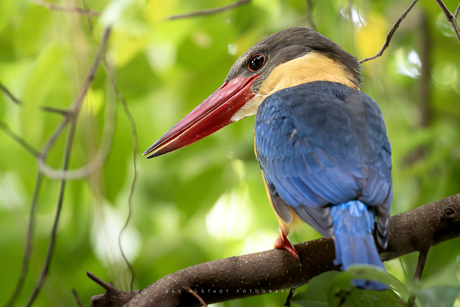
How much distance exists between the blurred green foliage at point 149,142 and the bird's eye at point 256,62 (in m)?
0.27

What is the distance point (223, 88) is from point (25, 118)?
80 centimetres

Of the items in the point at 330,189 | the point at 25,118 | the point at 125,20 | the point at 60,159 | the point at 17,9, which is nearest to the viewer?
the point at 330,189

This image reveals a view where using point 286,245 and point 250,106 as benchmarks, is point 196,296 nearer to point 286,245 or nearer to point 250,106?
point 286,245

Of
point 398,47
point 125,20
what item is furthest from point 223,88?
point 398,47

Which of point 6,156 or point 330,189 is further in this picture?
point 6,156

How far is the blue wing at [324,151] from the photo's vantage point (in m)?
1.15

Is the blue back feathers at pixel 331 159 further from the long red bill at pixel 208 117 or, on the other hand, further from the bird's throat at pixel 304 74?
the long red bill at pixel 208 117

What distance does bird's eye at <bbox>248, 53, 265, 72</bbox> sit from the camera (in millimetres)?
1857

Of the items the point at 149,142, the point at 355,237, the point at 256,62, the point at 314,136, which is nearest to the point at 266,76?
the point at 256,62

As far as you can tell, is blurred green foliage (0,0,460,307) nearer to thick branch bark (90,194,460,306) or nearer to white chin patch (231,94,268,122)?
thick branch bark (90,194,460,306)

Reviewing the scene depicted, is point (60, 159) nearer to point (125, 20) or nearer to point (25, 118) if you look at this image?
point (25, 118)

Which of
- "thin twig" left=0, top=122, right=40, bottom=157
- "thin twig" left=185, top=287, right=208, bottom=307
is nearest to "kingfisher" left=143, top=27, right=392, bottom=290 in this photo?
"thin twig" left=185, top=287, right=208, bottom=307

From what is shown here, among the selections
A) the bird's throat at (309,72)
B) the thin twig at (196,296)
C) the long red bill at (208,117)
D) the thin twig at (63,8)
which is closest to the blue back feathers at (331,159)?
the bird's throat at (309,72)

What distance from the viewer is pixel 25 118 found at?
1.78 meters
